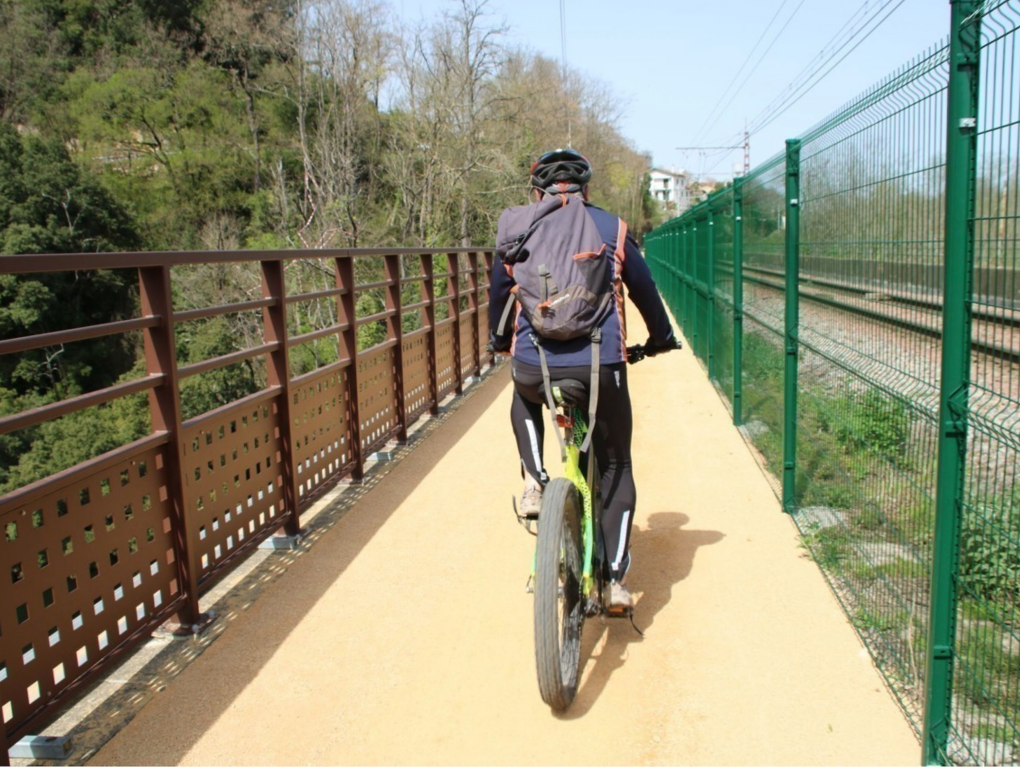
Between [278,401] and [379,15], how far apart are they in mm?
32600

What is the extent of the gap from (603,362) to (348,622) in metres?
1.73

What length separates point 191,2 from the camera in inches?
2623

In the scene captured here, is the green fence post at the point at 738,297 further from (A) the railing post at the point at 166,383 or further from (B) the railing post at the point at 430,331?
(A) the railing post at the point at 166,383

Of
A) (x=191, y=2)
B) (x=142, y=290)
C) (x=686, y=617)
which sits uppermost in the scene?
(x=191, y=2)

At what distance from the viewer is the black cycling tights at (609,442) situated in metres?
3.42

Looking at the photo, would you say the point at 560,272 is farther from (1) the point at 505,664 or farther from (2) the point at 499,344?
(1) the point at 505,664

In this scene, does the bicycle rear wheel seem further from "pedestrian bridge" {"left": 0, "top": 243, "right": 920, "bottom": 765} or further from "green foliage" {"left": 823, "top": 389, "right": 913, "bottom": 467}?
"green foliage" {"left": 823, "top": 389, "right": 913, "bottom": 467}

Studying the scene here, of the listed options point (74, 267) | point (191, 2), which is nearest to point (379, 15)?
point (74, 267)

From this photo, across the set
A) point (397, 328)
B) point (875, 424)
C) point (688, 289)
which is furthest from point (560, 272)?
point (688, 289)

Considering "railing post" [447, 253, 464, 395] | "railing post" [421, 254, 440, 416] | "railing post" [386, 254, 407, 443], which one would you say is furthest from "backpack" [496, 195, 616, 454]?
"railing post" [447, 253, 464, 395]

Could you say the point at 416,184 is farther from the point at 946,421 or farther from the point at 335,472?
the point at 946,421

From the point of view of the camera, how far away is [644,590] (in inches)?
168

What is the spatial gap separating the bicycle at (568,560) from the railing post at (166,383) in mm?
1605

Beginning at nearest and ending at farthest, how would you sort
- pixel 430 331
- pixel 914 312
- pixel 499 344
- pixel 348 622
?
pixel 914 312, pixel 499 344, pixel 348 622, pixel 430 331
